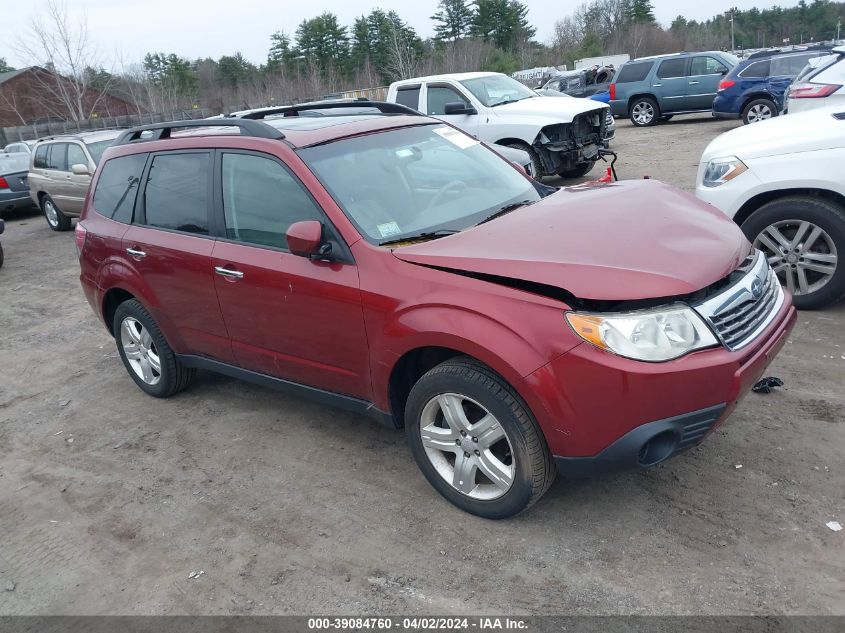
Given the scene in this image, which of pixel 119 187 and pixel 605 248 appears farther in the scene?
pixel 119 187

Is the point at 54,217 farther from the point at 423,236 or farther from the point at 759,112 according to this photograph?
the point at 759,112

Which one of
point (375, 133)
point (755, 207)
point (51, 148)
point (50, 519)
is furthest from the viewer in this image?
point (51, 148)

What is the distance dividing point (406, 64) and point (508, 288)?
39.9m

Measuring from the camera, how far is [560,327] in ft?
9.45

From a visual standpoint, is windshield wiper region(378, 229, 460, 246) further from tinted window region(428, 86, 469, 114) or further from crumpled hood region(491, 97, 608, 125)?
tinted window region(428, 86, 469, 114)

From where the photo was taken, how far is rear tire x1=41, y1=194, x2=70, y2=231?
13.7 m

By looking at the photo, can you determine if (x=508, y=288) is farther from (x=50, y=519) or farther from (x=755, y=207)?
(x=755, y=207)

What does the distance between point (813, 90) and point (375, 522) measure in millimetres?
7275

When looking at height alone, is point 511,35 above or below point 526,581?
above

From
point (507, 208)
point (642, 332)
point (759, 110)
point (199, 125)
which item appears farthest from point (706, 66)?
point (642, 332)

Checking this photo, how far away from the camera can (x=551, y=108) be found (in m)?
11.2

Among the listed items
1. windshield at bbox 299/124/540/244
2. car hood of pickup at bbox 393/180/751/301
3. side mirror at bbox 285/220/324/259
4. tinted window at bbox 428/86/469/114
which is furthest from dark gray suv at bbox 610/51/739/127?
side mirror at bbox 285/220/324/259

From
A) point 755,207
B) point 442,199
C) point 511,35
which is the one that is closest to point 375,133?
point 442,199

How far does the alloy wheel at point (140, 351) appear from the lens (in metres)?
5.20
